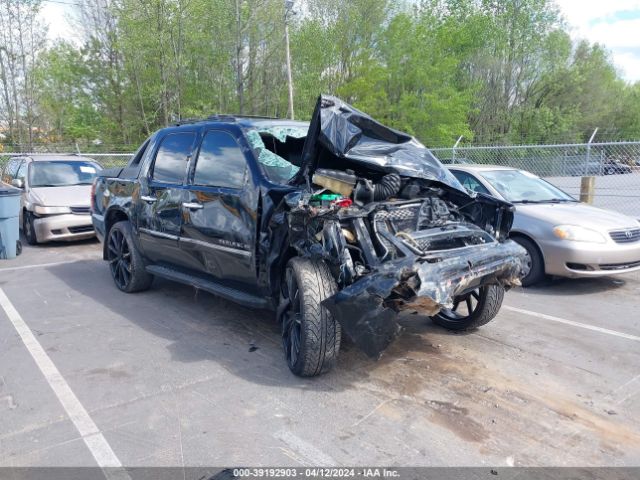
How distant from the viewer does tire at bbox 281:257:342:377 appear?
11.2ft

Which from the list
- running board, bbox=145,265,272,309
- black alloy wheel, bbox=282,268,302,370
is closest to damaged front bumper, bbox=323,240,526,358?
black alloy wheel, bbox=282,268,302,370

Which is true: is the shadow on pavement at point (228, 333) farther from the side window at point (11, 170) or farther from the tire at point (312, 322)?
the side window at point (11, 170)

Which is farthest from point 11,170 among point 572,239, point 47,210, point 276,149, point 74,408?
point 572,239

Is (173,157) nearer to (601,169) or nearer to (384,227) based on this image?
(384,227)

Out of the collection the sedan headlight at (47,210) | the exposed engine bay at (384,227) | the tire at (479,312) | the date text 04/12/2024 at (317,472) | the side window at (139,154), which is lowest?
the date text 04/12/2024 at (317,472)

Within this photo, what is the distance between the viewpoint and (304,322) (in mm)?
3428

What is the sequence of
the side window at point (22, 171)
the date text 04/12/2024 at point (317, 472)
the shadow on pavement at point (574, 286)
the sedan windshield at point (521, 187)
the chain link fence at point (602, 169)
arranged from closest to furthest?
the date text 04/12/2024 at point (317, 472) → the shadow on pavement at point (574, 286) → the sedan windshield at point (521, 187) → the side window at point (22, 171) → the chain link fence at point (602, 169)

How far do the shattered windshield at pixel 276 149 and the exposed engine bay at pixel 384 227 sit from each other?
0.82 feet

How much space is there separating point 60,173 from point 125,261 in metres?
5.28

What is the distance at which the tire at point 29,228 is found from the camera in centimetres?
931

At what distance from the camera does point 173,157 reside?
5.26 metres

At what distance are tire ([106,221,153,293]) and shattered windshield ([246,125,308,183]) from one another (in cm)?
228

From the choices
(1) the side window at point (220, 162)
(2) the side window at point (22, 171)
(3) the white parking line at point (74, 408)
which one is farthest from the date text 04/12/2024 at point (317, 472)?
(2) the side window at point (22, 171)

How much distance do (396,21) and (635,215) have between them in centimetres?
2227
